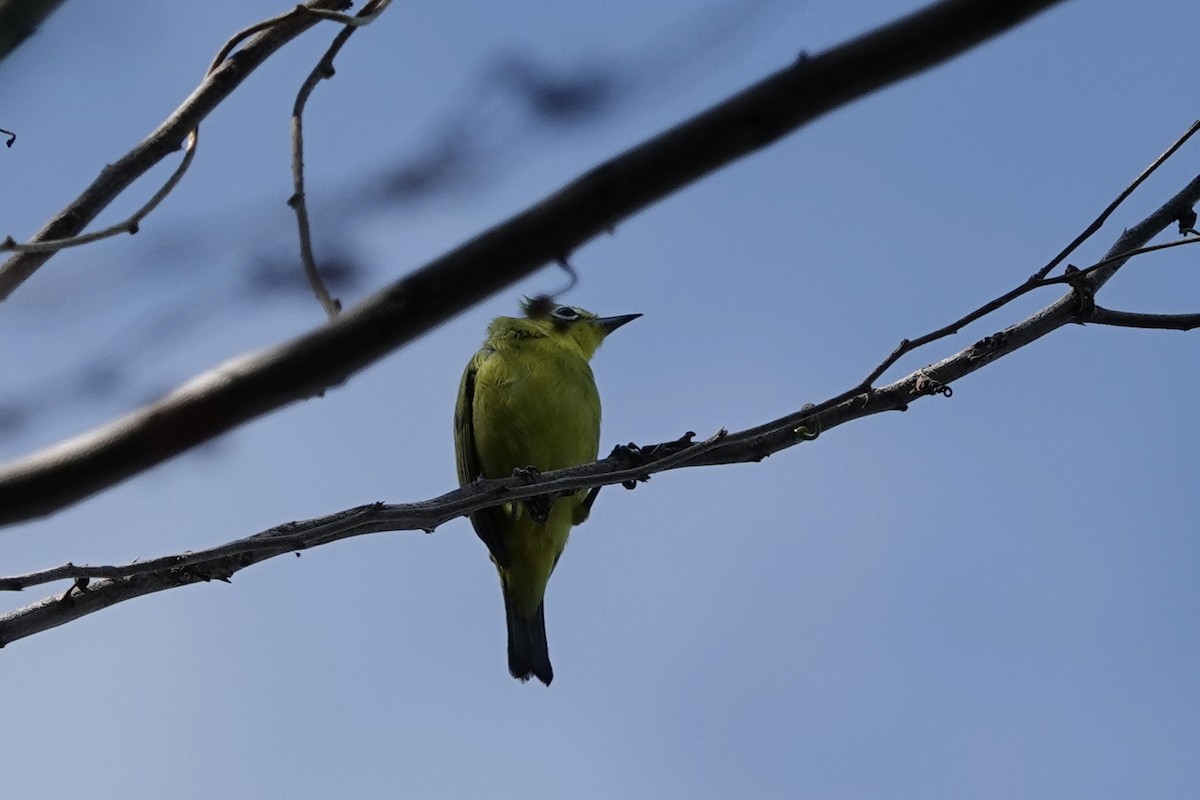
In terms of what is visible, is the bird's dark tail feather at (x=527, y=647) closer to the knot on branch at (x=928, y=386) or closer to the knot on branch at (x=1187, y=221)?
the knot on branch at (x=928, y=386)

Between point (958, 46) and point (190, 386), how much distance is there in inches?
33.3

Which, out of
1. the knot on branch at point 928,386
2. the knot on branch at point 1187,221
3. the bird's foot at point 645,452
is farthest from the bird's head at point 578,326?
the knot on branch at point 1187,221

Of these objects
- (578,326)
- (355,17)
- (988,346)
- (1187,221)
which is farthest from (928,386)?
(578,326)

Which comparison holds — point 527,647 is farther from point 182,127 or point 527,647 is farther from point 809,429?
point 182,127

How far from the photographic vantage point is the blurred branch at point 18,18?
145 cm

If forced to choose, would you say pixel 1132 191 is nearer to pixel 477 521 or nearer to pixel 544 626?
pixel 477 521

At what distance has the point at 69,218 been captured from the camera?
283cm

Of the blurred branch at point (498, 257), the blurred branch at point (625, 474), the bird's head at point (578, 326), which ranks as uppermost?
the bird's head at point (578, 326)

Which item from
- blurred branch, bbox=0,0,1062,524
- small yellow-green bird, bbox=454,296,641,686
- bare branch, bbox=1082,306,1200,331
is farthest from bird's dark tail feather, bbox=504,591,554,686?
blurred branch, bbox=0,0,1062,524

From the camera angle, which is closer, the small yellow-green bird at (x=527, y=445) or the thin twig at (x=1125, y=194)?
the thin twig at (x=1125, y=194)

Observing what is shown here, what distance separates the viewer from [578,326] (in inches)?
304

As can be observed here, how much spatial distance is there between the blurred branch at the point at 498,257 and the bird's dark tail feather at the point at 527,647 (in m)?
5.56

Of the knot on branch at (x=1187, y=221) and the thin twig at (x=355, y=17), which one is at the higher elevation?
the thin twig at (x=355, y=17)

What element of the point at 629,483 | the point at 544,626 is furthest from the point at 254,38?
the point at 544,626
